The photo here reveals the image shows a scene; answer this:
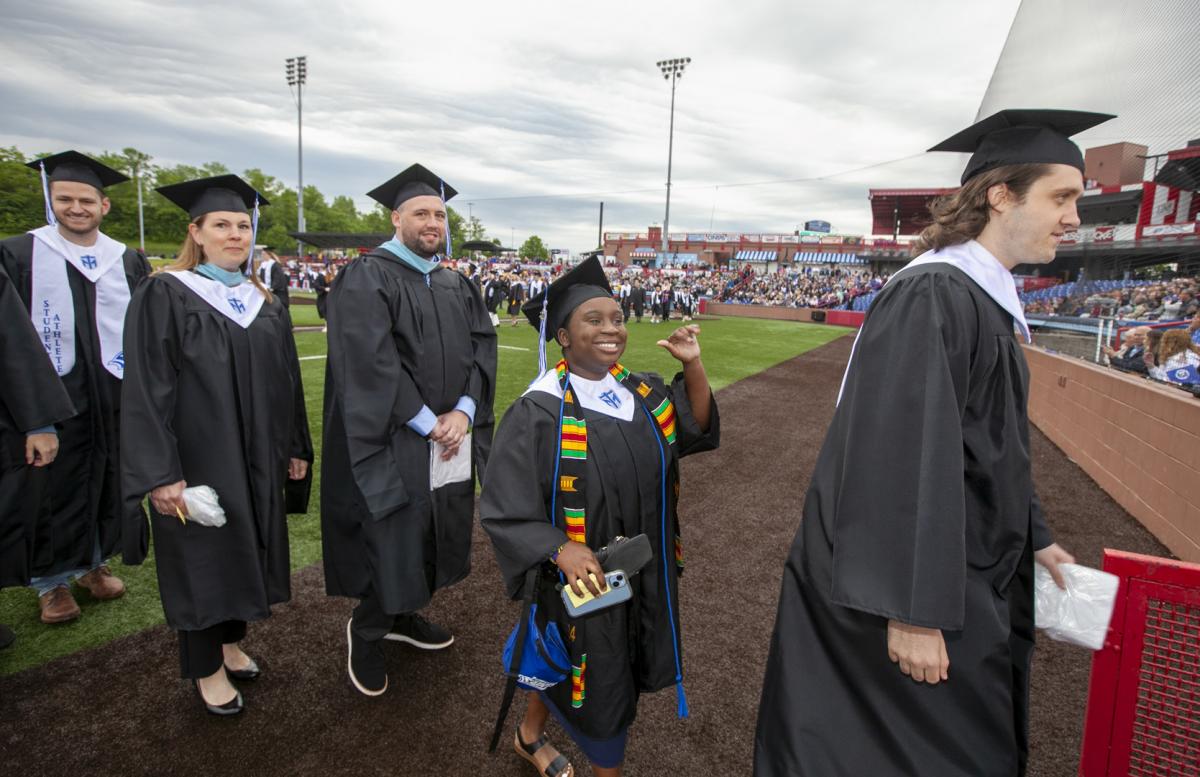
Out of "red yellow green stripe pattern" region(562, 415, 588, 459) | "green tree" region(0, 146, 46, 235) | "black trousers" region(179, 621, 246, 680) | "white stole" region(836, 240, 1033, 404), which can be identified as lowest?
"black trousers" region(179, 621, 246, 680)

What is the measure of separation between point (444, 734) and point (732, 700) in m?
1.32

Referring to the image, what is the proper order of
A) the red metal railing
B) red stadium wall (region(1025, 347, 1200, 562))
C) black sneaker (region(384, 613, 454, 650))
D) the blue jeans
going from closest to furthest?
the red metal railing, black sneaker (region(384, 613, 454, 650)), the blue jeans, red stadium wall (region(1025, 347, 1200, 562))

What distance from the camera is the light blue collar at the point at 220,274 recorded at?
113 inches

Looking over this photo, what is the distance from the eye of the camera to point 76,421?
347 cm

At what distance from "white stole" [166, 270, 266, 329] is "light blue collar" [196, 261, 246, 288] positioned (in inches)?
0.6

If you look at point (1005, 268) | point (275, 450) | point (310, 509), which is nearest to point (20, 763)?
point (275, 450)

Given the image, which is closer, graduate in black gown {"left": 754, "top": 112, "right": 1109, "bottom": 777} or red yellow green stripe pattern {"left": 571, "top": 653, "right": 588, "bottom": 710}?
graduate in black gown {"left": 754, "top": 112, "right": 1109, "bottom": 777}

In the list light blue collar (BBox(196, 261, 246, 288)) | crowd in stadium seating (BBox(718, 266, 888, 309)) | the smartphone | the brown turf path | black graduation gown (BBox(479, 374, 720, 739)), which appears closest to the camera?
A: the smartphone

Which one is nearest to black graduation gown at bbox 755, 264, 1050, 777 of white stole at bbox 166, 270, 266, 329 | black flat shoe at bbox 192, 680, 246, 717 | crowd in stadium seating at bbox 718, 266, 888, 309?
black flat shoe at bbox 192, 680, 246, 717

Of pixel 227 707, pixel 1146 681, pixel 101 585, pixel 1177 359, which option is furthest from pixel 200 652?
pixel 1177 359

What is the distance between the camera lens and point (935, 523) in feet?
4.58

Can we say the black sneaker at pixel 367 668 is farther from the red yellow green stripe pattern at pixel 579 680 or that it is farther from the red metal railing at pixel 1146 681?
the red metal railing at pixel 1146 681

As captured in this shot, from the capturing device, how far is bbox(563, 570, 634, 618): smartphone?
1857 millimetres

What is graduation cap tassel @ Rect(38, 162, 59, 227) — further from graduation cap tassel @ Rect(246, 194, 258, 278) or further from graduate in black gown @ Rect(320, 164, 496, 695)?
graduate in black gown @ Rect(320, 164, 496, 695)
